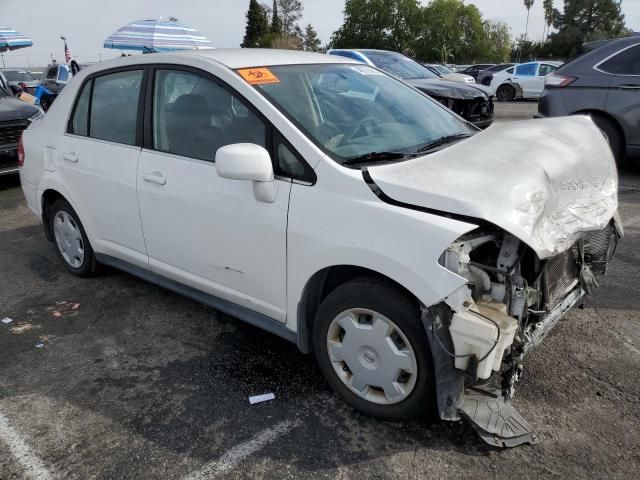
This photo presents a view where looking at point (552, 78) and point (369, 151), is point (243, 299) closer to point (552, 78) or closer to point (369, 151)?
point (369, 151)

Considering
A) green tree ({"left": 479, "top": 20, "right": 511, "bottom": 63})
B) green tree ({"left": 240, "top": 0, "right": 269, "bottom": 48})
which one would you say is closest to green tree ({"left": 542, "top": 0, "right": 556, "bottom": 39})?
green tree ({"left": 479, "top": 20, "right": 511, "bottom": 63})

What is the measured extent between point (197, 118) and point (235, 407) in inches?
66.4

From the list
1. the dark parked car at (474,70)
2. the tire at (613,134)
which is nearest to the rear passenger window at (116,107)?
the tire at (613,134)

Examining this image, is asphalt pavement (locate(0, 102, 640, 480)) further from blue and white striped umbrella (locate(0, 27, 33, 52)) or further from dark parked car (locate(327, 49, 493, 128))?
blue and white striped umbrella (locate(0, 27, 33, 52))

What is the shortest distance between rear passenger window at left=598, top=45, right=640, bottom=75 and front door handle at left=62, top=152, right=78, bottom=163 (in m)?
6.45

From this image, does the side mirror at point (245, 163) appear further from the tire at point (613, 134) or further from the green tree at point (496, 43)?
the green tree at point (496, 43)

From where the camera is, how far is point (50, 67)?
20406 mm

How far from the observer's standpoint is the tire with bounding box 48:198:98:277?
13.9 ft

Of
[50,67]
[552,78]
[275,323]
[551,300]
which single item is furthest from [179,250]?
[50,67]

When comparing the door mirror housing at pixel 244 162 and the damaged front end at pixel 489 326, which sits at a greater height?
the door mirror housing at pixel 244 162

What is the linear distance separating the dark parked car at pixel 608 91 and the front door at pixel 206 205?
18.6 ft

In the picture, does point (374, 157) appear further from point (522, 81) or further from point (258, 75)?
point (522, 81)

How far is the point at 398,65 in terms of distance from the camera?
31.8 feet

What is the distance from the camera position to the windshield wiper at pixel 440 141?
2.96 metres
